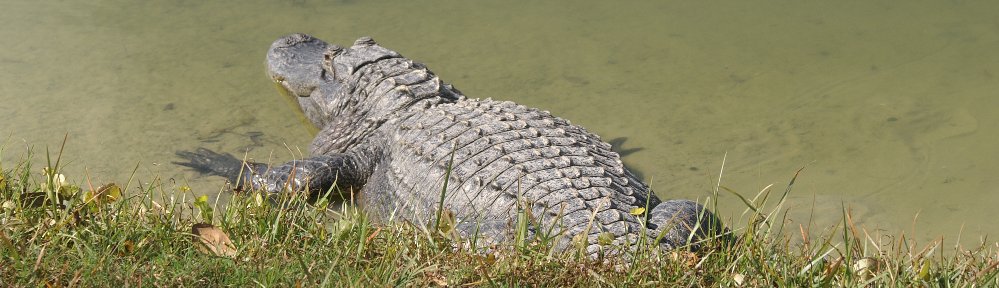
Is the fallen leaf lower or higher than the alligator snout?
higher

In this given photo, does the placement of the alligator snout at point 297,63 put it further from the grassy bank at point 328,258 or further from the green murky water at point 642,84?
the grassy bank at point 328,258

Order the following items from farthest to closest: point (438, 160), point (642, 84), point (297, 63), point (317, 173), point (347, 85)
A: point (642, 84), point (297, 63), point (347, 85), point (317, 173), point (438, 160)

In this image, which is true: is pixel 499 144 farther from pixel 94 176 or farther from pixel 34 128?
pixel 34 128

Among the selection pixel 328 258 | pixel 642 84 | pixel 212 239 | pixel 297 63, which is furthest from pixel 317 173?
pixel 642 84

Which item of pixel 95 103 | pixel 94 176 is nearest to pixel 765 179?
pixel 94 176

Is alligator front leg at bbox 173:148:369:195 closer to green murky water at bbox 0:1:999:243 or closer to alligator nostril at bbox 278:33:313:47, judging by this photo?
green murky water at bbox 0:1:999:243

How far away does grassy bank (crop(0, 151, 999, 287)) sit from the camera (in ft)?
8.12

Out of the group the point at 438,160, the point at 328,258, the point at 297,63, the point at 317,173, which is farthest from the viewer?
the point at 297,63

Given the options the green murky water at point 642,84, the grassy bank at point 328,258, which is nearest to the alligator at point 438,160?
the grassy bank at point 328,258

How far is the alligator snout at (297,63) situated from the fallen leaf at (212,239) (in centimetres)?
287

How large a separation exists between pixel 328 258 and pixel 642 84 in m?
3.84

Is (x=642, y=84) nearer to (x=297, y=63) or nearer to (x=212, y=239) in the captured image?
(x=297, y=63)

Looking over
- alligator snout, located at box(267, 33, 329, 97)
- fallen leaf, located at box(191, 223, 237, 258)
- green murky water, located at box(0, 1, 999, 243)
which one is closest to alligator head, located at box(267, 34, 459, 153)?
alligator snout, located at box(267, 33, 329, 97)

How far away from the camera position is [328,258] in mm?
2697
